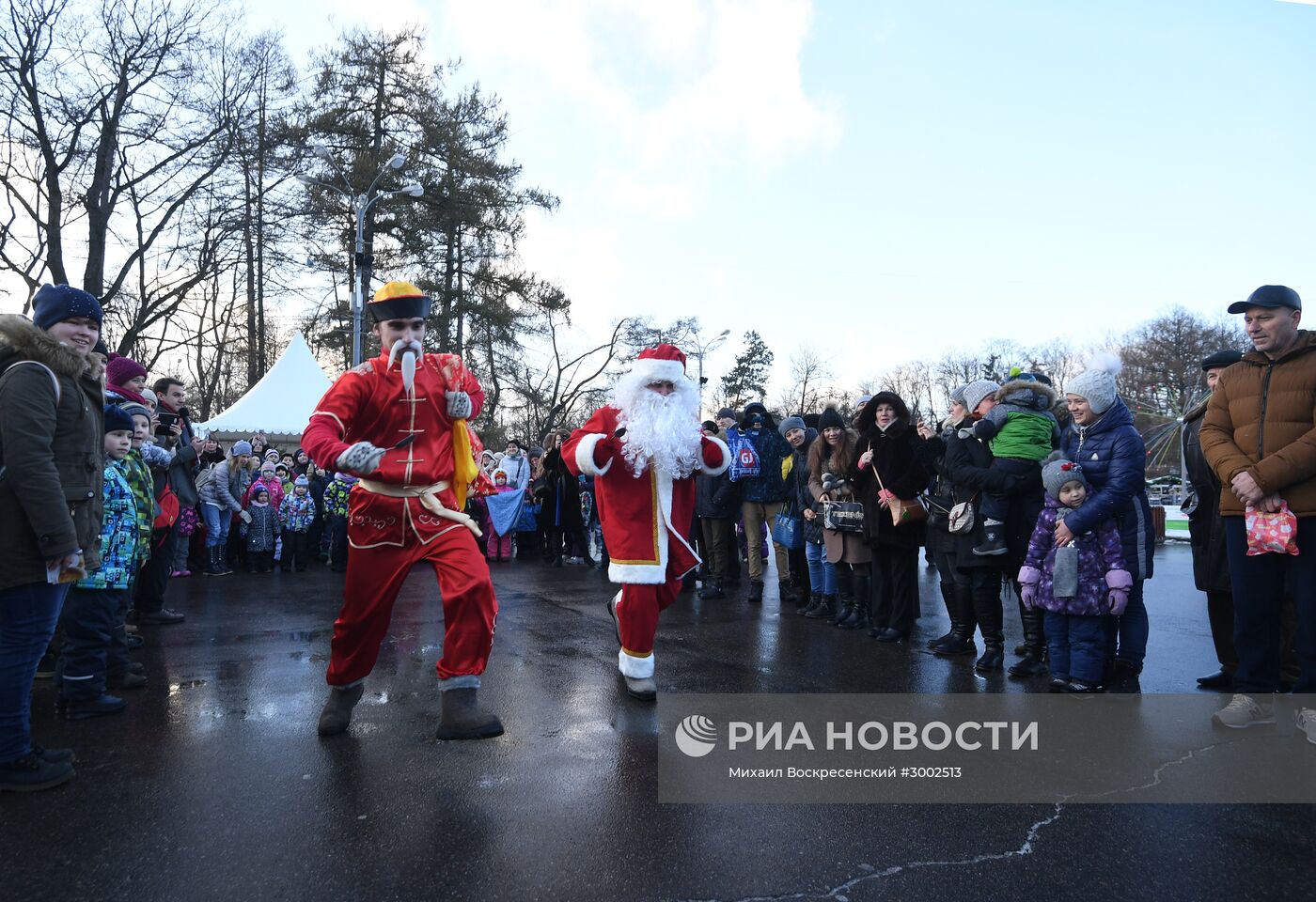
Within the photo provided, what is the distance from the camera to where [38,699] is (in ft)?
15.7

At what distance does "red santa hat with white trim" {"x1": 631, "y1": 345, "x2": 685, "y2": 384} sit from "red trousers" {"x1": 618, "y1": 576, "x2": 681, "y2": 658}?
1231 mm

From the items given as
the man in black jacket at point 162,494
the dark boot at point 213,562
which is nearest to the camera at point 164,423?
the man in black jacket at point 162,494

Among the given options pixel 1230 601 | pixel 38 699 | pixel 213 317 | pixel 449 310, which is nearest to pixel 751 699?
pixel 1230 601

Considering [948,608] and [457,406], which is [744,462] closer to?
[948,608]

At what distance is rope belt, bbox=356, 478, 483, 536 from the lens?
4121 mm

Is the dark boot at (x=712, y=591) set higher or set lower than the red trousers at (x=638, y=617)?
lower

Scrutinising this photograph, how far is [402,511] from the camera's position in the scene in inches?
162

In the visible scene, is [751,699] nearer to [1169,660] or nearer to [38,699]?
[1169,660]

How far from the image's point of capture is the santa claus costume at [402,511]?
398 centimetres

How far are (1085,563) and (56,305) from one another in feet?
17.3

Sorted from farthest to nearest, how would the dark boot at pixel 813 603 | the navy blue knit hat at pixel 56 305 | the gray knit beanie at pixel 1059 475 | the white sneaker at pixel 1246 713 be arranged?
the dark boot at pixel 813 603 → the gray knit beanie at pixel 1059 475 → the white sneaker at pixel 1246 713 → the navy blue knit hat at pixel 56 305

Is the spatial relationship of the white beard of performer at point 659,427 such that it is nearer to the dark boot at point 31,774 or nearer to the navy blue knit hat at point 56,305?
the navy blue knit hat at point 56,305

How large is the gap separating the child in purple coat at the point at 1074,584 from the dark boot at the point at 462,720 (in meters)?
3.15

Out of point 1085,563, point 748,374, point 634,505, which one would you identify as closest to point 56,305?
point 634,505
